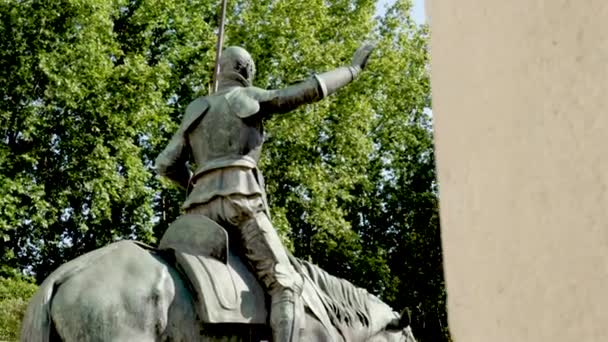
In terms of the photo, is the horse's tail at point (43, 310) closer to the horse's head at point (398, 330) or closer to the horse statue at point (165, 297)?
the horse statue at point (165, 297)

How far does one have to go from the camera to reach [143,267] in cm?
647

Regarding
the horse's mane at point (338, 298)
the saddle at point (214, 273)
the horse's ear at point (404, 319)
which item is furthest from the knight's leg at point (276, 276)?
the horse's ear at point (404, 319)

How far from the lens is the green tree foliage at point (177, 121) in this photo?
67.3 ft

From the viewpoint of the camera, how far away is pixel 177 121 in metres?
23.4

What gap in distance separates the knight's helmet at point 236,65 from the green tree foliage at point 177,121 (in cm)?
1281

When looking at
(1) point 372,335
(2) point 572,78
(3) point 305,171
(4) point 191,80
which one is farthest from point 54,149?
(2) point 572,78

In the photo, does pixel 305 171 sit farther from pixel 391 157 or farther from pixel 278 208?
pixel 391 157

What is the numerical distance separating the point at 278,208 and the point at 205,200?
14697mm

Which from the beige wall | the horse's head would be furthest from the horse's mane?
the beige wall

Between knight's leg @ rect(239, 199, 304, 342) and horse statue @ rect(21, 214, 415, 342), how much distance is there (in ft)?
0.33

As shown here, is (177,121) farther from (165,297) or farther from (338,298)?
(165,297)

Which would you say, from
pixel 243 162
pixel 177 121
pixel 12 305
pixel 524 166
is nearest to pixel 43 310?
pixel 243 162

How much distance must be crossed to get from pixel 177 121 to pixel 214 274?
17.1 meters

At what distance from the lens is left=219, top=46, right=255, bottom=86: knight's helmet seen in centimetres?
752
